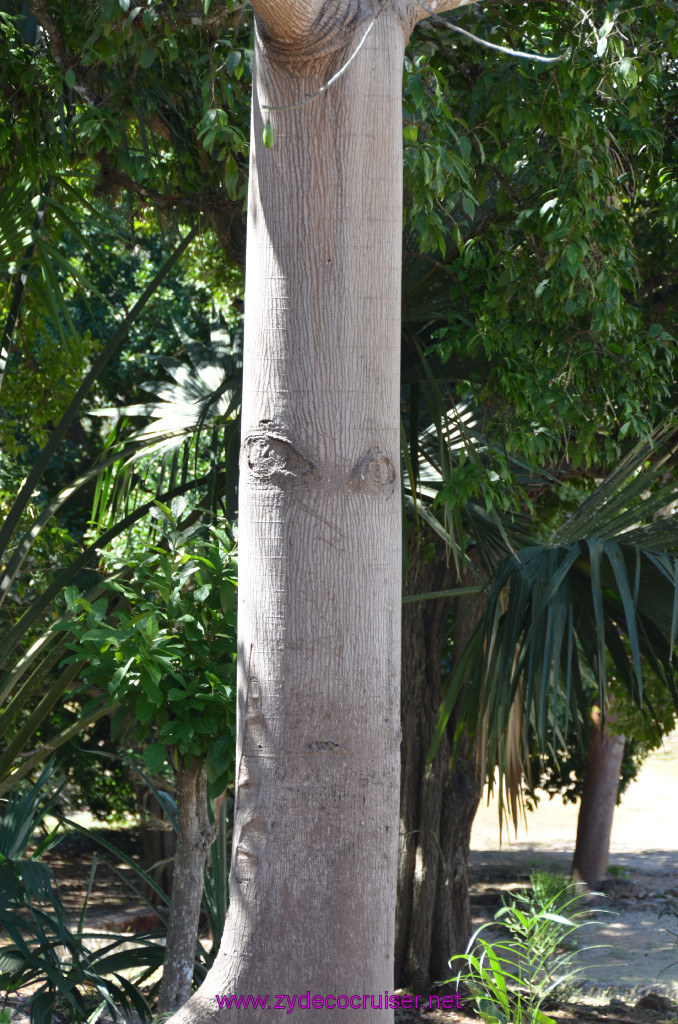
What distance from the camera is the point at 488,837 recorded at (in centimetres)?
1239

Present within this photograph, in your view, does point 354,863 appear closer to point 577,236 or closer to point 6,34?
point 577,236

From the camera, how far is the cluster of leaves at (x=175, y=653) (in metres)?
2.42

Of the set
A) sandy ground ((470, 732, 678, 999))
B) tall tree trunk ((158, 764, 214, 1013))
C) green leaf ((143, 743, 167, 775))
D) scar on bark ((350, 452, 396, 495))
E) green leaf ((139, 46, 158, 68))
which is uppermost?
green leaf ((139, 46, 158, 68))

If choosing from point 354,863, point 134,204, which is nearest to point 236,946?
point 354,863

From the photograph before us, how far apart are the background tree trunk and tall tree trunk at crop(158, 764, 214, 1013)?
93cm

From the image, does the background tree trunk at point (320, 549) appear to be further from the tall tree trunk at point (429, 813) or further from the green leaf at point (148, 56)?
the tall tree trunk at point (429, 813)

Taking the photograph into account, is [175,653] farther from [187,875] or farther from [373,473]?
[373,473]

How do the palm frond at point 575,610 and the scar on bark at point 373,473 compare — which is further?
the palm frond at point 575,610

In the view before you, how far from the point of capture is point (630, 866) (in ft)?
35.3

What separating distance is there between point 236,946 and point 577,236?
2700 millimetres

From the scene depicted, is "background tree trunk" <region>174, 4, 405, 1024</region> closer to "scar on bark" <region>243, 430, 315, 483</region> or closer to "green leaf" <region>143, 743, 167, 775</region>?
"scar on bark" <region>243, 430, 315, 483</region>

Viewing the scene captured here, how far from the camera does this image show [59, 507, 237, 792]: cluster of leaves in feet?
7.94

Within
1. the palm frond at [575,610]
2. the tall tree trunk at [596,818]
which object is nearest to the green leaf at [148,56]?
the palm frond at [575,610]

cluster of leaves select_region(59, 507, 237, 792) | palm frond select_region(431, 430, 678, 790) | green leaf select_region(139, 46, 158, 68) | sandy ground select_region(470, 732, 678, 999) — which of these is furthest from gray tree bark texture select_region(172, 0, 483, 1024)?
sandy ground select_region(470, 732, 678, 999)
